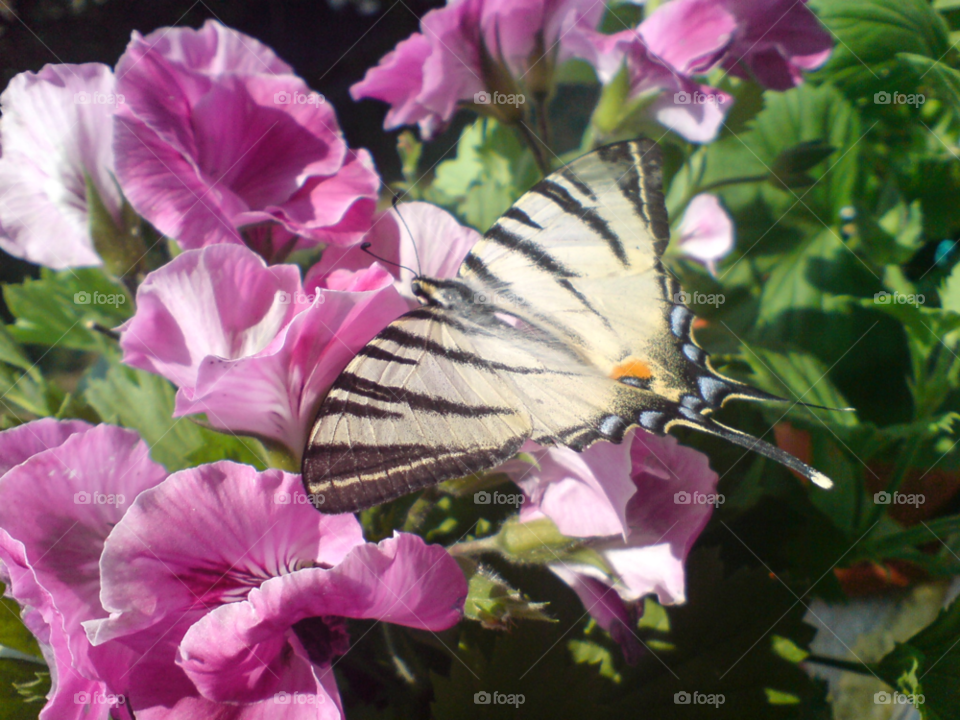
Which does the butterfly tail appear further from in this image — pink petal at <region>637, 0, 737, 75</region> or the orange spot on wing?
pink petal at <region>637, 0, 737, 75</region>

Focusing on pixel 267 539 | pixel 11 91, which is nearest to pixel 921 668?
pixel 267 539

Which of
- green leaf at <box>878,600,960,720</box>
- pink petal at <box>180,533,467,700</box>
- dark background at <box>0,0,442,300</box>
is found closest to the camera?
→ pink petal at <box>180,533,467,700</box>

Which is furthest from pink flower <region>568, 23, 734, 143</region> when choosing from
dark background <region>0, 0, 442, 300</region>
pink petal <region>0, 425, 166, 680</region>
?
dark background <region>0, 0, 442, 300</region>

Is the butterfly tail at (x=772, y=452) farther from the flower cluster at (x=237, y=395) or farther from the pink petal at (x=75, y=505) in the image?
the pink petal at (x=75, y=505)

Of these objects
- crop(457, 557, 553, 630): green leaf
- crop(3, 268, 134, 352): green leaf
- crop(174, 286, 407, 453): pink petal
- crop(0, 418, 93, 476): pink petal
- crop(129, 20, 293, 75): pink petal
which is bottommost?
crop(457, 557, 553, 630): green leaf

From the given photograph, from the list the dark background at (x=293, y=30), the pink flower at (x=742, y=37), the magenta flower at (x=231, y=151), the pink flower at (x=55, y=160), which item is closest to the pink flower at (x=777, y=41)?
the pink flower at (x=742, y=37)

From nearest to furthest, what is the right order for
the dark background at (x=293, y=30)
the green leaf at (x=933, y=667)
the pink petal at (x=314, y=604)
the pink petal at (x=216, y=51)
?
1. the pink petal at (x=314, y=604)
2. the pink petal at (x=216, y=51)
3. the green leaf at (x=933, y=667)
4. the dark background at (x=293, y=30)

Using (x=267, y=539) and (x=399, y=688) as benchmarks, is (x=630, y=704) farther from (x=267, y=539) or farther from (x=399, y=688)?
(x=267, y=539)
